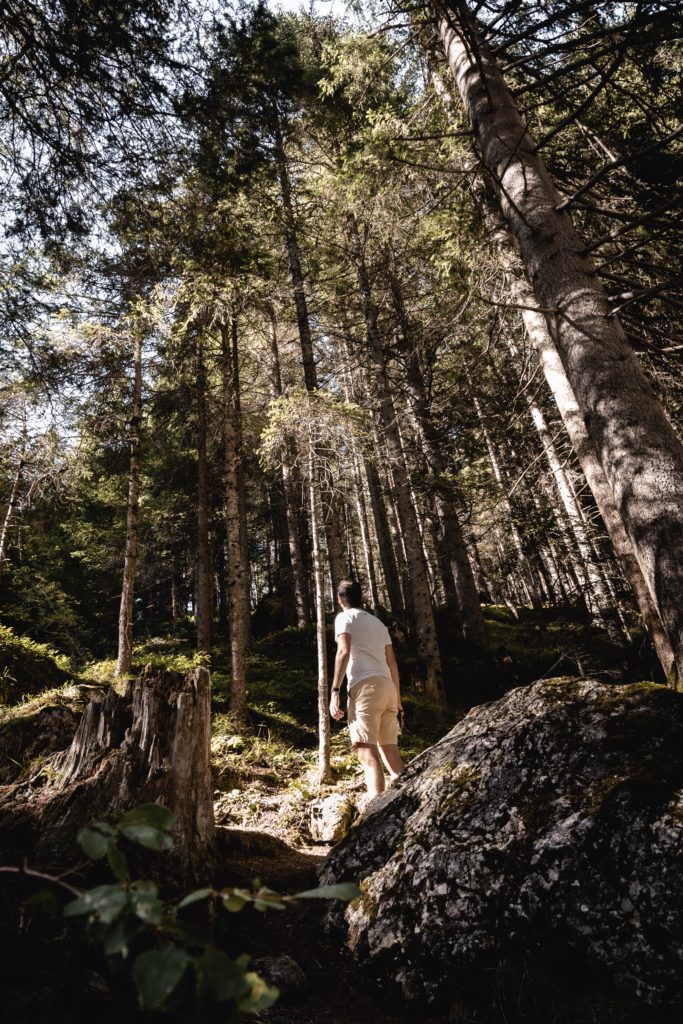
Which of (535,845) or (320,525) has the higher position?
(320,525)

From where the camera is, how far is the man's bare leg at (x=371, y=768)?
13.7ft

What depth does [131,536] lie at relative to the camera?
10.5 metres

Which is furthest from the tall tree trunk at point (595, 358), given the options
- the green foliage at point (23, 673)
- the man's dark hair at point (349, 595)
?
the green foliage at point (23, 673)

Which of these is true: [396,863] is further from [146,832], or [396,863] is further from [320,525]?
[320,525]

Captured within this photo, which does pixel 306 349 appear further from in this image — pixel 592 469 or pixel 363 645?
pixel 363 645

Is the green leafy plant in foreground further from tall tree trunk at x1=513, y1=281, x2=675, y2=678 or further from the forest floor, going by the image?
tall tree trunk at x1=513, y1=281, x2=675, y2=678

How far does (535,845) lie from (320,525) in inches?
241

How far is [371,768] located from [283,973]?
2159 millimetres

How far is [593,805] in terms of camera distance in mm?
2215

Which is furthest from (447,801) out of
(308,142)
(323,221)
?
(308,142)

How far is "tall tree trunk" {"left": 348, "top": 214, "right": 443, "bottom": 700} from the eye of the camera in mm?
9930

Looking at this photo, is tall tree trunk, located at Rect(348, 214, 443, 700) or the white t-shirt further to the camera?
tall tree trunk, located at Rect(348, 214, 443, 700)

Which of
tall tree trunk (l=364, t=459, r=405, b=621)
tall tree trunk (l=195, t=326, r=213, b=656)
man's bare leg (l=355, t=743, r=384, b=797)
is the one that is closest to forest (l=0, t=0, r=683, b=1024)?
man's bare leg (l=355, t=743, r=384, b=797)

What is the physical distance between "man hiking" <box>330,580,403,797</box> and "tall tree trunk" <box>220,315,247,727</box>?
15.5 ft
